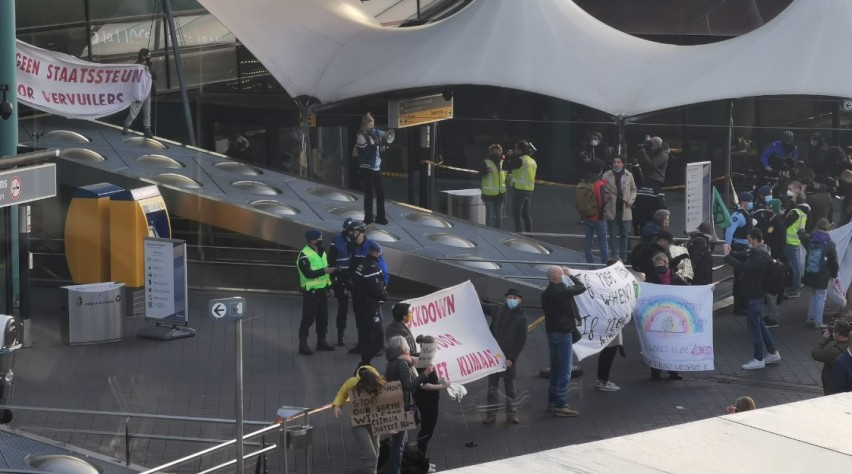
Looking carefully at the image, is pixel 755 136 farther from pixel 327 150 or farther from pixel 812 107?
pixel 327 150

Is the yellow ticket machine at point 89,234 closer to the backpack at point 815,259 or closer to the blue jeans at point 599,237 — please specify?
the blue jeans at point 599,237

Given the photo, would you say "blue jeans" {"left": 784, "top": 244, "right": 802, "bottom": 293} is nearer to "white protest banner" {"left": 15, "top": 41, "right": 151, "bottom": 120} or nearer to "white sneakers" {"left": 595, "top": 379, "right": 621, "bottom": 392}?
"white sneakers" {"left": 595, "top": 379, "right": 621, "bottom": 392}

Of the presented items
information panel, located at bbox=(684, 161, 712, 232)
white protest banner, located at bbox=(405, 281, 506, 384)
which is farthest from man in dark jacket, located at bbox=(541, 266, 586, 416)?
information panel, located at bbox=(684, 161, 712, 232)

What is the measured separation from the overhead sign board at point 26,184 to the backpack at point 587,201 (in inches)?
305

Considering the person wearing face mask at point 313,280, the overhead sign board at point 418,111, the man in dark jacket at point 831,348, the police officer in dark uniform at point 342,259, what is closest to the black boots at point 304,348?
the person wearing face mask at point 313,280

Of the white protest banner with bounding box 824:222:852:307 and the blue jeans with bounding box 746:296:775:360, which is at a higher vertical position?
the white protest banner with bounding box 824:222:852:307

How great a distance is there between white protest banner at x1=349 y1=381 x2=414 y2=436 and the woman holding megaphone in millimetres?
6939

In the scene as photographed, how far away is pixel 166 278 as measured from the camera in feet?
56.6

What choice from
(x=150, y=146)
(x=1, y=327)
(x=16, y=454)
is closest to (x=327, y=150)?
(x=150, y=146)

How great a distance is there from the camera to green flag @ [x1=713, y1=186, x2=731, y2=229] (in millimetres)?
21141

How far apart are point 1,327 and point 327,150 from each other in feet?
36.5

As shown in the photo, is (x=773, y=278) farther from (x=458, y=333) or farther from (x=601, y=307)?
(x=458, y=333)

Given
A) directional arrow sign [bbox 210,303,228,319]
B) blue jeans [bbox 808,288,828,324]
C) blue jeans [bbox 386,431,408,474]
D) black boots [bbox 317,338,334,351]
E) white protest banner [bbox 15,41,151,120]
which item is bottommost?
blue jeans [bbox 386,431,408,474]

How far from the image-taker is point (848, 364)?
13320mm
